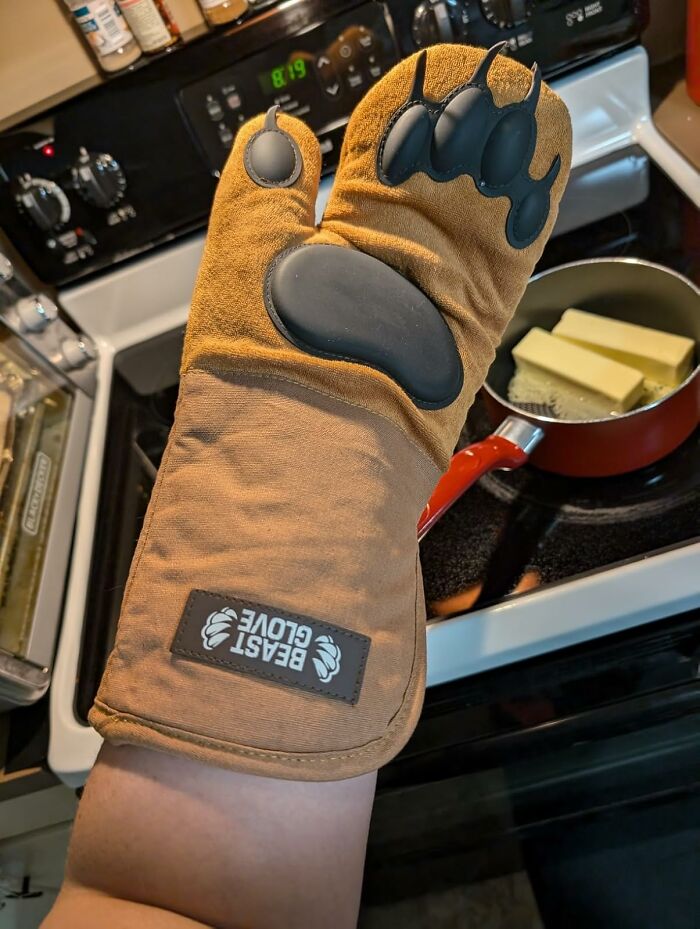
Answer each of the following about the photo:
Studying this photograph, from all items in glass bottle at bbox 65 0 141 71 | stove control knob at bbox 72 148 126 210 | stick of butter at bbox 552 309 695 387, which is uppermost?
glass bottle at bbox 65 0 141 71

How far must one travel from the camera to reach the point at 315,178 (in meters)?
0.45

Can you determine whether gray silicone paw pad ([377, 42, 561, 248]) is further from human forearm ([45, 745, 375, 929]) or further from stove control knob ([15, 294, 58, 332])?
stove control knob ([15, 294, 58, 332])

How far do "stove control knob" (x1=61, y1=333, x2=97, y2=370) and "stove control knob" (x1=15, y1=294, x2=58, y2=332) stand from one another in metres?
0.04

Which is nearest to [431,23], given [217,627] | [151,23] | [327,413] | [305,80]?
[305,80]

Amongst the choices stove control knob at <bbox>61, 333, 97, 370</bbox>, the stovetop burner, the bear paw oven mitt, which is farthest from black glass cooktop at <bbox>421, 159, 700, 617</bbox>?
stove control knob at <bbox>61, 333, 97, 370</bbox>

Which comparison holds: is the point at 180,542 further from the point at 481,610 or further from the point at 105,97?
the point at 105,97

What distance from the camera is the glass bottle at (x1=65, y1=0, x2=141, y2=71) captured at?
653 mm

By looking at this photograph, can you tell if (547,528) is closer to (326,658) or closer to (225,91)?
(326,658)

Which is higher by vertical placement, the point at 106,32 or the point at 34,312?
the point at 106,32

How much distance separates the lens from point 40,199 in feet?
2.31

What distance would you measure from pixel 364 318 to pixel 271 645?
163mm


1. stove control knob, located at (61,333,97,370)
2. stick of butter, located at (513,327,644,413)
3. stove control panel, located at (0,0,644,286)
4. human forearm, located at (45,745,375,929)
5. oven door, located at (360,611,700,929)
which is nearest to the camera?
human forearm, located at (45,745,375,929)

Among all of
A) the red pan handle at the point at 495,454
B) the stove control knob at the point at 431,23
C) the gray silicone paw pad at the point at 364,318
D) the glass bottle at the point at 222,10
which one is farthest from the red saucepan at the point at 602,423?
the glass bottle at the point at 222,10

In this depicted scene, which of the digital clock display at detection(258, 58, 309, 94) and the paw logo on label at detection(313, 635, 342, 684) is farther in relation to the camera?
the digital clock display at detection(258, 58, 309, 94)
